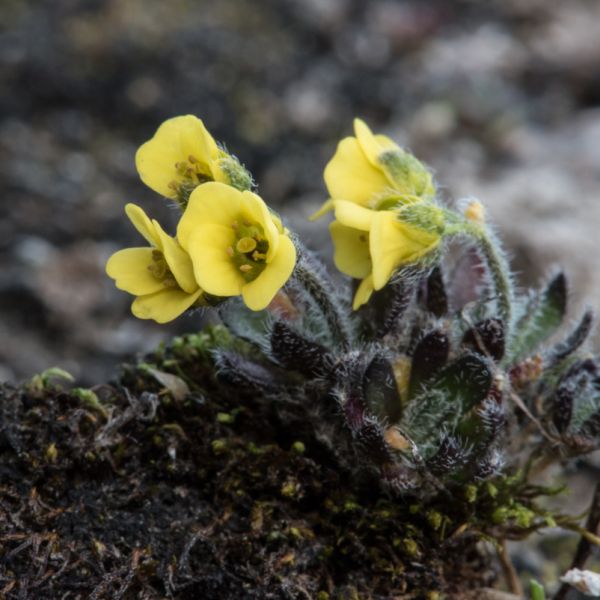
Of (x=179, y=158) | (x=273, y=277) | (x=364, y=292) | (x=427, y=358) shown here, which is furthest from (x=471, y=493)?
(x=179, y=158)

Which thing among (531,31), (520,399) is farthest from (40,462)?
(531,31)

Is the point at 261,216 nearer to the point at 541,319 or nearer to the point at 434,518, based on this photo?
the point at 434,518

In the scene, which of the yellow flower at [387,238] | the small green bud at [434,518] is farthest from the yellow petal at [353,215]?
the small green bud at [434,518]

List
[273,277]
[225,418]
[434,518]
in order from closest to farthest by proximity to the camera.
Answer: [273,277], [434,518], [225,418]

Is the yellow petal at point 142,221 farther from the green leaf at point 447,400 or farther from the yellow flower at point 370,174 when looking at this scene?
the green leaf at point 447,400

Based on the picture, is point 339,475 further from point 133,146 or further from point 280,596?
point 133,146

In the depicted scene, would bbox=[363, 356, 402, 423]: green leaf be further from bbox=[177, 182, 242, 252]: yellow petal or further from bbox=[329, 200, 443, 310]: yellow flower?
bbox=[177, 182, 242, 252]: yellow petal
